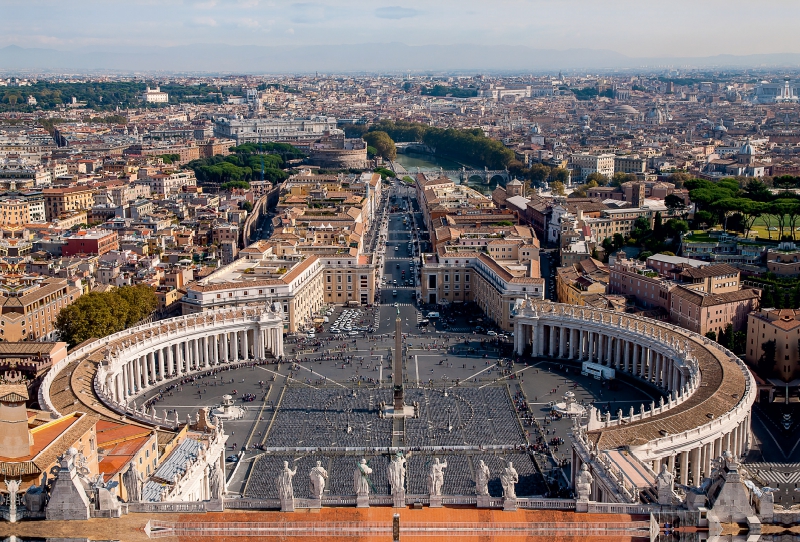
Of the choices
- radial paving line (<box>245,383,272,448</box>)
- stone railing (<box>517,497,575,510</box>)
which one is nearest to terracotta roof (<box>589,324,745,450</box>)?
stone railing (<box>517,497,575,510</box>)

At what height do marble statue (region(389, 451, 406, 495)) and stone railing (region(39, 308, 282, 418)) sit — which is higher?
marble statue (region(389, 451, 406, 495))

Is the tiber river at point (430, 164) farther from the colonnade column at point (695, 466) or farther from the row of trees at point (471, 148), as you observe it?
the colonnade column at point (695, 466)

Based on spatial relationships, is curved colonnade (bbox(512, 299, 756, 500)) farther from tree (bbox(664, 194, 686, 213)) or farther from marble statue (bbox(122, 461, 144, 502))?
tree (bbox(664, 194, 686, 213))

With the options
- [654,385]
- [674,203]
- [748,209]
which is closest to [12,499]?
[654,385]

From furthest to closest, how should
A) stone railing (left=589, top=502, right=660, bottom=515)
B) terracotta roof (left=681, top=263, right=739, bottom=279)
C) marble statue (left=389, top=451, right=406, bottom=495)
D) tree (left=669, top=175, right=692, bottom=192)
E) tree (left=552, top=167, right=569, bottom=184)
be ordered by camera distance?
1. tree (left=552, top=167, right=569, bottom=184)
2. tree (left=669, top=175, right=692, bottom=192)
3. terracotta roof (left=681, top=263, right=739, bottom=279)
4. marble statue (left=389, top=451, right=406, bottom=495)
5. stone railing (left=589, top=502, right=660, bottom=515)

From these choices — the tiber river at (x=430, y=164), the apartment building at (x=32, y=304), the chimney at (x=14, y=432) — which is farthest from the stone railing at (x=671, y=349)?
the tiber river at (x=430, y=164)

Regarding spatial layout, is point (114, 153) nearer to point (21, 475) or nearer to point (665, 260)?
point (665, 260)
